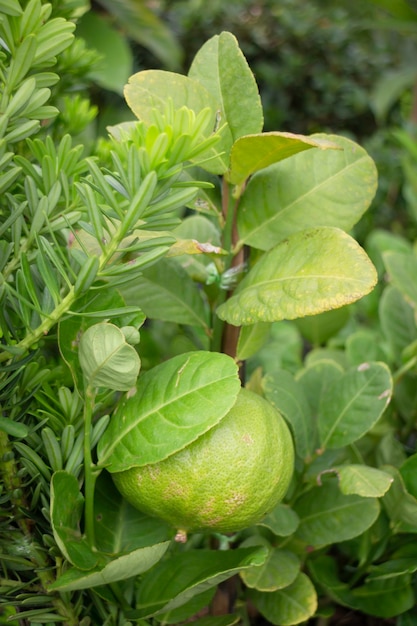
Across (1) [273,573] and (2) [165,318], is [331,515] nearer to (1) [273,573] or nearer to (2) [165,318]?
(1) [273,573]

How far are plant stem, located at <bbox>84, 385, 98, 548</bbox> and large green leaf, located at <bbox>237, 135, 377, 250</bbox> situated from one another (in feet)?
0.62

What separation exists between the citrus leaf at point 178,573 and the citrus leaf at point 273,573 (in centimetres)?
6

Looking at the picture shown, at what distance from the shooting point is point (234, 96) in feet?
1.62

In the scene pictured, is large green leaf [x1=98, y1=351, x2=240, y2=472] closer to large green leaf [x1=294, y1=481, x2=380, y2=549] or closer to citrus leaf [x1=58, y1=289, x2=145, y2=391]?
citrus leaf [x1=58, y1=289, x2=145, y2=391]

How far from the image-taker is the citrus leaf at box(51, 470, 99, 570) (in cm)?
41

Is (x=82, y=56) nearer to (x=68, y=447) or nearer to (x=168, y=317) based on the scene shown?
(x=168, y=317)

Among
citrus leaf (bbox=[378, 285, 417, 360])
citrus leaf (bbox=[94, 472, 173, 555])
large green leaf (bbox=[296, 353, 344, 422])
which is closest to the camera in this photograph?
citrus leaf (bbox=[94, 472, 173, 555])

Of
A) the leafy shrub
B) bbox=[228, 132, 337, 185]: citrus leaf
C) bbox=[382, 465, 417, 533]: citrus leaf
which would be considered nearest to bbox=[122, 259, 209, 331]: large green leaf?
the leafy shrub

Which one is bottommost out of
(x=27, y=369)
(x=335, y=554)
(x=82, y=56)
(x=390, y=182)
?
(x=390, y=182)

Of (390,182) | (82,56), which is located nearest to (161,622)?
(82,56)

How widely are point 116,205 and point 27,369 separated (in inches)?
5.1

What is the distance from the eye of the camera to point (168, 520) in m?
0.46

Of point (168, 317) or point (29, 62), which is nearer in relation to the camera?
point (29, 62)

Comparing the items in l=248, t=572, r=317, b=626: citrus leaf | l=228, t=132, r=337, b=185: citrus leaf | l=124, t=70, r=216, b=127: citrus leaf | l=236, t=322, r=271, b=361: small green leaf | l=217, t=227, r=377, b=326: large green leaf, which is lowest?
l=248, t=572, r=317, b=626: citrus leaf
